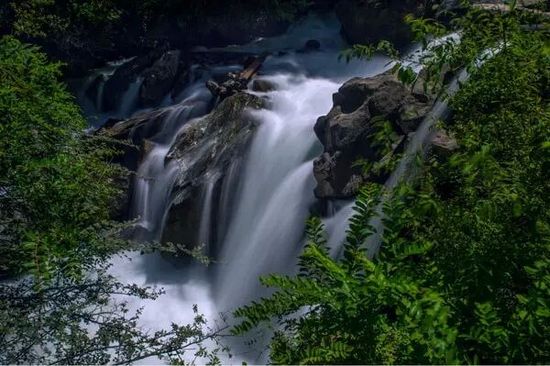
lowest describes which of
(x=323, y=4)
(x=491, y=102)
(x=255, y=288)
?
(x=255, y=288)

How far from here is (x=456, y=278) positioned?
257 centimetres

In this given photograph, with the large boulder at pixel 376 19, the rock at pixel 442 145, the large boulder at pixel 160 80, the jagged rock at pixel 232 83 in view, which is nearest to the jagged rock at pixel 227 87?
the jagged rock at pixel 232 83

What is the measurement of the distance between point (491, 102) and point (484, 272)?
1387mm

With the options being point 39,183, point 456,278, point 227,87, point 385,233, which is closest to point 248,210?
point 227,87

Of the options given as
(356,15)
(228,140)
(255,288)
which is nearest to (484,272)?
(255,288)

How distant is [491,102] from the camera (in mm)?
3518

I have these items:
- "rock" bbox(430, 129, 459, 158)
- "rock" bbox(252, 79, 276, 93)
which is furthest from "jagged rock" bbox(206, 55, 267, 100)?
"rock" bbox(430, 129, 459, 158)

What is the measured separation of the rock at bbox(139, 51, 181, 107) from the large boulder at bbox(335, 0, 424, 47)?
453cm

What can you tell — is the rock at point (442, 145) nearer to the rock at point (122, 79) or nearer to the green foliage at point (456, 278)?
the green foliage at point (456, 278)

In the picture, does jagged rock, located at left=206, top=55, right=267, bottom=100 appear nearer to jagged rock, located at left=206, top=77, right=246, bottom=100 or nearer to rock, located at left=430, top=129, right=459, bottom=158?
jagged rock, located at left=206, top=77, right=246, bottom=100

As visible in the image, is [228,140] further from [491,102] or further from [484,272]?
[484,272]

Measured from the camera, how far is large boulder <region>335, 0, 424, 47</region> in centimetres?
1434

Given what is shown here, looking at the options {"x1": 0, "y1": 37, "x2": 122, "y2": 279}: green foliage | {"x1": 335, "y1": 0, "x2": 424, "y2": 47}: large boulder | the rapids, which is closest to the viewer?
{"x1": 0, "y1": 37, "x2": 122, "y2": 279}: green foliage

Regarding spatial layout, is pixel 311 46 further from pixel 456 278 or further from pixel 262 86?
pixel 456 278
